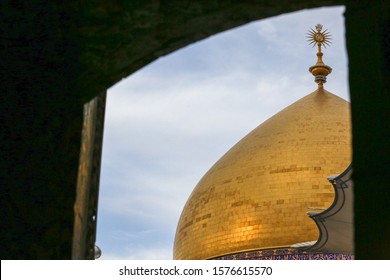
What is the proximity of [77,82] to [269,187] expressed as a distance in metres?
14.9

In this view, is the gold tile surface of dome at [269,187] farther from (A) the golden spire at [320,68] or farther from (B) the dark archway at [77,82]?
(B) the dark archway at [77,82]

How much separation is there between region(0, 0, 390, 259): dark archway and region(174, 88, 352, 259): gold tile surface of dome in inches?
562

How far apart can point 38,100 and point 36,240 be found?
0.36 meters

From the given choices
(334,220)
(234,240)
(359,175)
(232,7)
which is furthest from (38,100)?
(234,240)

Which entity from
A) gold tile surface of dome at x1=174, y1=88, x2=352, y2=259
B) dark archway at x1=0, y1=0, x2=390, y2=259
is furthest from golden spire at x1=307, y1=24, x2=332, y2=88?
dark archway at x1=0, y1=0, x2=390, y2=259

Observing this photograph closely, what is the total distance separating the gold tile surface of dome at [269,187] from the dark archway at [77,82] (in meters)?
14.3

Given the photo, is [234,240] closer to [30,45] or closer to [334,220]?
[334,220]

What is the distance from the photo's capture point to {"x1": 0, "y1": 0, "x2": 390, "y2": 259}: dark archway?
229cm

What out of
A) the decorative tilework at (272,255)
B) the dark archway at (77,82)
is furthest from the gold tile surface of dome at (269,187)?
the dark archway at (77,82)

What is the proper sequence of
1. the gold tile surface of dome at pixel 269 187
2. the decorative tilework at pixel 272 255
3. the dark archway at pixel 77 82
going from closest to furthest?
the dark archway at pixel 77 82
the decorative tilework at pixel 272 255
the gold tile surface of dome at pixel 269 187

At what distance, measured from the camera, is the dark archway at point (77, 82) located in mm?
2293

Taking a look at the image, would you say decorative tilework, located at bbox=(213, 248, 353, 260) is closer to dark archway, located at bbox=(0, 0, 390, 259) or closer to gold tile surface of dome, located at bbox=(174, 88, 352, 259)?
gold tile surface of dome, located at bbox=(174, 88, 352, 259)

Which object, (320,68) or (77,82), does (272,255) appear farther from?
(77,82)

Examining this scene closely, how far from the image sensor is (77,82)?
248 centimetres
